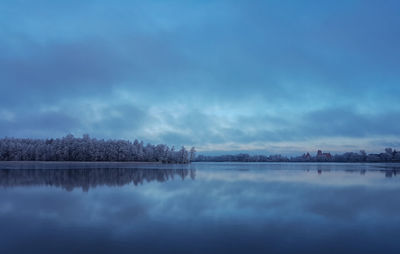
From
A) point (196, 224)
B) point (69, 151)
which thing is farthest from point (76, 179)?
point (69, 151)

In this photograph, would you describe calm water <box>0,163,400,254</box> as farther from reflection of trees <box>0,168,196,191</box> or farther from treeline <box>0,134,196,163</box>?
treeline <box>0,134,196,163</box>

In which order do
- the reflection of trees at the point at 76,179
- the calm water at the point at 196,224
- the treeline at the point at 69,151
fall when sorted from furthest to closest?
the treeline at the point at 69,151, the reflection of trees at the point at 76,179, the calm water at the point at 196,224

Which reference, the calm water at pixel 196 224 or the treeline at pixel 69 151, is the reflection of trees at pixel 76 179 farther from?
the treeline at pixel 69 151


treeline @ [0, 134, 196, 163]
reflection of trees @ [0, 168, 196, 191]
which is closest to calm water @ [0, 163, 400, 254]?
reflection of trees @ [0, 168, 196, 191]

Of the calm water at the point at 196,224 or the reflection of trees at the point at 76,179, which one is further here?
the reflection of trees at the point at 76,179

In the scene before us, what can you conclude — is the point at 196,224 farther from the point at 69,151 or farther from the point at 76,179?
the point at 69,151

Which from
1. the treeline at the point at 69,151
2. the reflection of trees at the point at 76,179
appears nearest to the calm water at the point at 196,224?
the reflection of trees at the point at 76,179

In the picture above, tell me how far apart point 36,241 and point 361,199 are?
2014 centimetres

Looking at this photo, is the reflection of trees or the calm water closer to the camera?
the calm water

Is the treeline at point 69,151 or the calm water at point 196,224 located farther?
the treeline at point 69,151

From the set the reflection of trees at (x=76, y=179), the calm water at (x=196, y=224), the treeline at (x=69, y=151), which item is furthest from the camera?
the treeline at (x=69, y=151)

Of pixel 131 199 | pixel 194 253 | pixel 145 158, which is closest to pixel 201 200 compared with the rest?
pixel 131 199

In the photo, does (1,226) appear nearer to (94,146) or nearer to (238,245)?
(238,245)

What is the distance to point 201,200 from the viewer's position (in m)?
19.3
